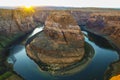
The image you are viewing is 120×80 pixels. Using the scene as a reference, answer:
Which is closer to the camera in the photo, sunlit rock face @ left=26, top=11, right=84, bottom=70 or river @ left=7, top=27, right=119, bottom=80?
river @ left=7, top=27, right=119, bottom=80

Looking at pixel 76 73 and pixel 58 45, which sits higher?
pixel 58 45

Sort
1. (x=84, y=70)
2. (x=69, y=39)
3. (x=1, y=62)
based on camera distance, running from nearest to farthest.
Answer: (x=84, y=70)
(x=1, y=62)
(x=69, y=39)

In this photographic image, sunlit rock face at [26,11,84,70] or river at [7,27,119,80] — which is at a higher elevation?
sunlit rock face at [26,11,84,70]

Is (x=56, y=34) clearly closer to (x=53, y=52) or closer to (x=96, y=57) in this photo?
(x=53, y=52)

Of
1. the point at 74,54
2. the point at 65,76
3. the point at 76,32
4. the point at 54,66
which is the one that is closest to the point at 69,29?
the point at 76,32

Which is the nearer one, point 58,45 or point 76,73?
point 76,73
